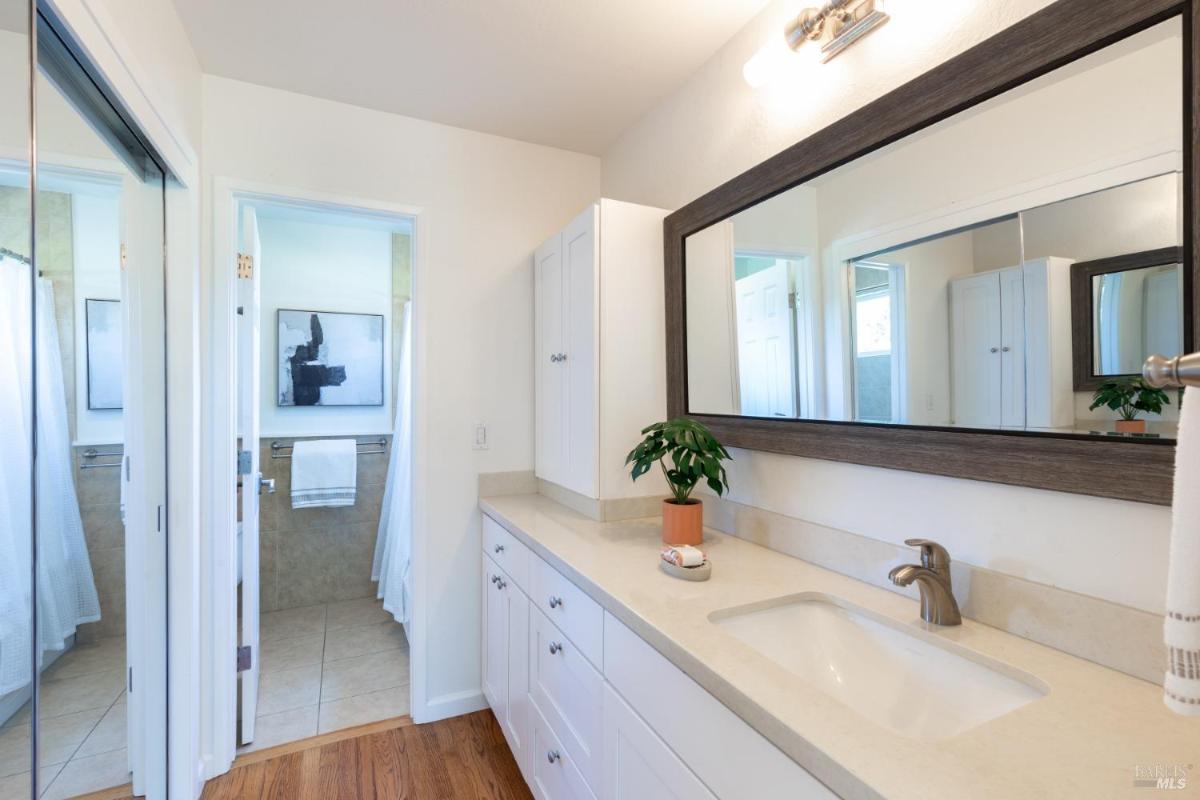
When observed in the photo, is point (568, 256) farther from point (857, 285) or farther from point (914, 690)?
point (914, 690)

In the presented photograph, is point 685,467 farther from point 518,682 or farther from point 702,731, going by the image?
point 518,682

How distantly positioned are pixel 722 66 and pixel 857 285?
0.97 meters

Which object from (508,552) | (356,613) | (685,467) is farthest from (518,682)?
(356,613)

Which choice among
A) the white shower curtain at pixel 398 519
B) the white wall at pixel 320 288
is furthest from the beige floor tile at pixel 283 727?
the white wall at pixel 320 288

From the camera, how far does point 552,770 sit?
150cm

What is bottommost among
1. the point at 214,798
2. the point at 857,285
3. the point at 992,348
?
the point at 214,798

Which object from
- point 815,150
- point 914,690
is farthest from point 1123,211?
point 914,690

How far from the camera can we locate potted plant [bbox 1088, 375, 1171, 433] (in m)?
0.82

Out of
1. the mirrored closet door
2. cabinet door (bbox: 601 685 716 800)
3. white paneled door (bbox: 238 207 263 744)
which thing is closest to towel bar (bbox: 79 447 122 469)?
the mirrored closet door

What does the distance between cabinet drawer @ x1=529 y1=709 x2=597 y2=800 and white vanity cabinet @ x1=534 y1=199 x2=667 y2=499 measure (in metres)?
0.72

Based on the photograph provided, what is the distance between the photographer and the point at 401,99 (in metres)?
2.07

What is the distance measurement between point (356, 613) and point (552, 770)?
222 centimetres

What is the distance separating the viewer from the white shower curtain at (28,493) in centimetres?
90

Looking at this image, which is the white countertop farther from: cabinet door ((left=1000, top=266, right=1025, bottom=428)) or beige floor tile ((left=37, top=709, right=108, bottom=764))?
beige floor tile ((left=37, top=709, right=108, bottom=764))
